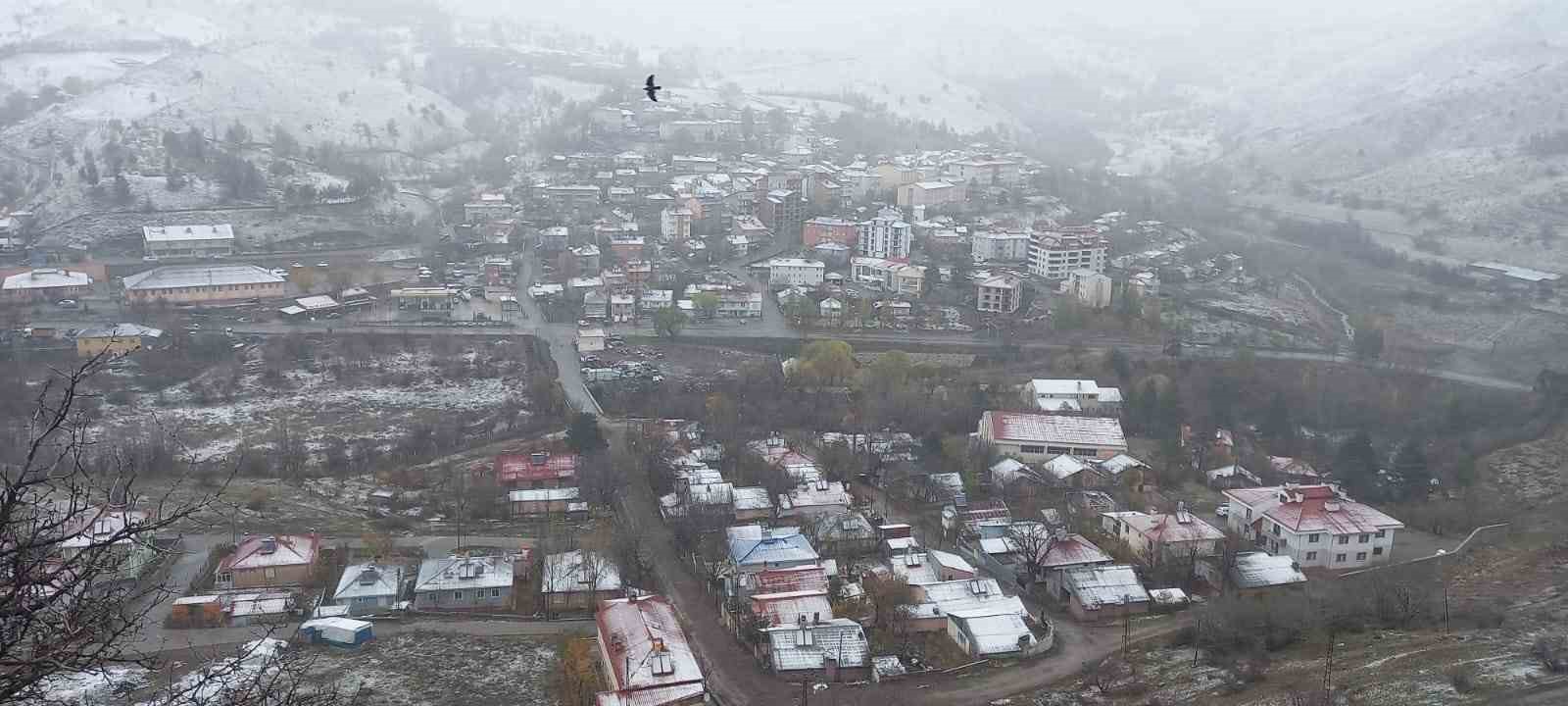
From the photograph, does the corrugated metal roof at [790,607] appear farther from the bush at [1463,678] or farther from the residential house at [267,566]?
the bush at [1463,678]

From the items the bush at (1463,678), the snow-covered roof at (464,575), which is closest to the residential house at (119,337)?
the snow-covered roof at (464,575)

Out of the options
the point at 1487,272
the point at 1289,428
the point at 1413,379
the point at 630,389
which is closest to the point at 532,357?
the point at 630,389

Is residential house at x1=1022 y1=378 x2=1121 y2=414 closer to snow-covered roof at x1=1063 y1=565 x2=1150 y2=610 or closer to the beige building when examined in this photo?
snow-covered roof at x1=1063 y1=565 x2=1150 y2=610

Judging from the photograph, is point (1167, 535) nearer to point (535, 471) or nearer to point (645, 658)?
point (645, 658)

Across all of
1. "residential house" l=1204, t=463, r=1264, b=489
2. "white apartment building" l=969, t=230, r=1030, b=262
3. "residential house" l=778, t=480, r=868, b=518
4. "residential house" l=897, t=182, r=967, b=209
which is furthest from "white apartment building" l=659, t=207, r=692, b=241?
"residential house" l=1204, t=463, r=1264, b=489

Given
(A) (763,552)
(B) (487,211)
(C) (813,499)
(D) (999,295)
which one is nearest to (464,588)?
(A) (763,552)

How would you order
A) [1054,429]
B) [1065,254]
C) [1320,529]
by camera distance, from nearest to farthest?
1. [1320,529]
2. [1054,429]
3. [1065,254]
